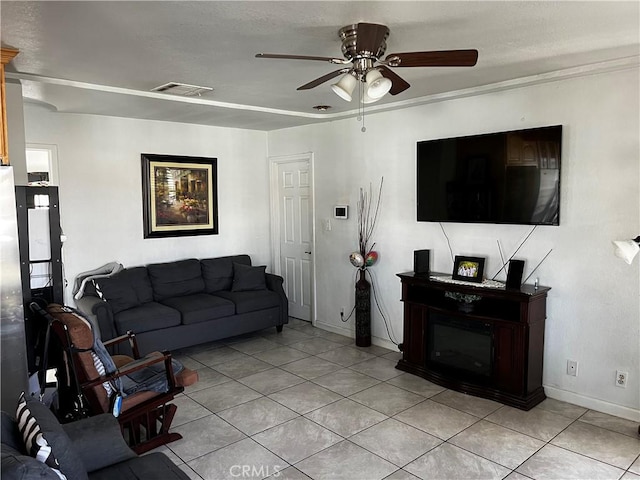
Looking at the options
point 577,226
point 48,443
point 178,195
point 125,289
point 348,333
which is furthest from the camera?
point 178,195

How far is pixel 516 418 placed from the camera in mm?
3518

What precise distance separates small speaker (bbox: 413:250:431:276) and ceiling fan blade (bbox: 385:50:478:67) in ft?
7.37

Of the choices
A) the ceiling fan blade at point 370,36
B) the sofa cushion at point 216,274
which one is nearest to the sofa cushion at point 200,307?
the sofa cushion at point 216,274

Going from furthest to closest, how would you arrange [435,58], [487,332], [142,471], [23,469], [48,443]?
[487,332] → [435,58] → [142,471] → [48,443] → [23,469]

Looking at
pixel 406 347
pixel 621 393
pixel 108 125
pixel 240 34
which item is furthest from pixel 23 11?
pixel 621 393

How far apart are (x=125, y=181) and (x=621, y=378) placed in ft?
16.1

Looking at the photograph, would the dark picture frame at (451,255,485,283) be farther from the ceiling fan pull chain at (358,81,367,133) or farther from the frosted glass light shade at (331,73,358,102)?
the frosted glass light shade at (331,73,358,102)

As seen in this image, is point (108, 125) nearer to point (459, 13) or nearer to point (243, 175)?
point (243, 175)

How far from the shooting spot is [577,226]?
143 inches

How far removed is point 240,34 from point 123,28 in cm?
61

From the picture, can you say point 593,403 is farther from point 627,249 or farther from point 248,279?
point 248,279

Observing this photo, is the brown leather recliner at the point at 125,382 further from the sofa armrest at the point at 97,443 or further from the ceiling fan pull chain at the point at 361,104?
the ceiling fan pull chain at the point at 361,104

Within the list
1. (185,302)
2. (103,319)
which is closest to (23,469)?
(103,319)

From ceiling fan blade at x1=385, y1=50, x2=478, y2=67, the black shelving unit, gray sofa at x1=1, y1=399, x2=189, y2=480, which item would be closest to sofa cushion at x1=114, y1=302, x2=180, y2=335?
the black shelving unit
